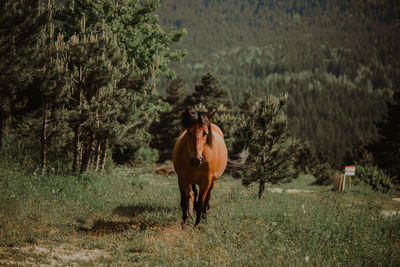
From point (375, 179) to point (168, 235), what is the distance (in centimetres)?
2208

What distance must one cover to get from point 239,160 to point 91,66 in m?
6.69

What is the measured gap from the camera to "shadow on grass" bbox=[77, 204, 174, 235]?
22.7 ft

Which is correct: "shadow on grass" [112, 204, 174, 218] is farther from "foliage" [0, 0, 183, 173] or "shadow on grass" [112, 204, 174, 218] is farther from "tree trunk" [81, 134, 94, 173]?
"tree trunk" [81, 134, 94, 173]

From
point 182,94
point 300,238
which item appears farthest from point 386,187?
point 182,94

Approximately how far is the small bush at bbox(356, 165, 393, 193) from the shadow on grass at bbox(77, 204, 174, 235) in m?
19.5

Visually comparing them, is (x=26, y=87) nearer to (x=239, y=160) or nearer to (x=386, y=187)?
(x=239, y=160)

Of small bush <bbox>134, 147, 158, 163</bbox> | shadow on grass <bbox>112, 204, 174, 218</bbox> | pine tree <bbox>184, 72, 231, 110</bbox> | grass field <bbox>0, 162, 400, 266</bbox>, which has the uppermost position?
pine tree <bbox>184, 72, 231, 110</bbox>

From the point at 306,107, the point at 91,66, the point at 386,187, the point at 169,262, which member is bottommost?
the point at 386,187

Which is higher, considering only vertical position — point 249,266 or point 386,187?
point 249,266

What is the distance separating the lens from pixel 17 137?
13055 millimetres

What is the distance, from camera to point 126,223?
759cm

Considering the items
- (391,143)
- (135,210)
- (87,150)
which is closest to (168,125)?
(391,143)

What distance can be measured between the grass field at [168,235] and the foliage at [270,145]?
8.71 feet

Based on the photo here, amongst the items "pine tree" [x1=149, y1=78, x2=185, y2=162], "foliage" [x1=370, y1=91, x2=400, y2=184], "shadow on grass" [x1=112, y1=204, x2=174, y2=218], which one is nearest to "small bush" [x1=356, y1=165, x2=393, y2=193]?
"foliage" [x1=370, y1=91, x2=400, y2=184]
